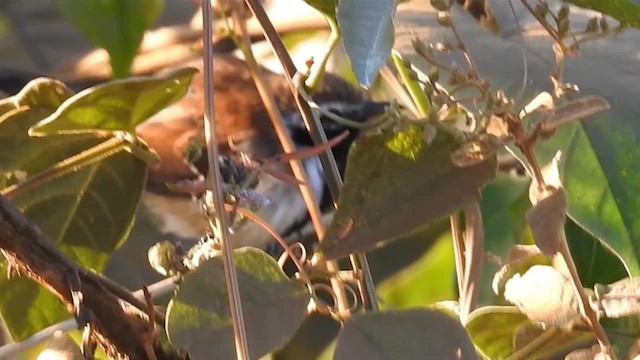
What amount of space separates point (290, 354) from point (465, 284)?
0.27m

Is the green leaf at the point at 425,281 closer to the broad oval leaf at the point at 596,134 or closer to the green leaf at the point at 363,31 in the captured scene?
the broad oval leaf at the point at 596,134

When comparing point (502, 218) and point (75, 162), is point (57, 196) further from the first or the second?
point (502, 218)

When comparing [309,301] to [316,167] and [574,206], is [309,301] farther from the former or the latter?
[316,167]

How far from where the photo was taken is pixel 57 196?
1.45 ft

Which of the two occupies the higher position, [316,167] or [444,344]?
[444,344]

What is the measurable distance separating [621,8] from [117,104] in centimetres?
22

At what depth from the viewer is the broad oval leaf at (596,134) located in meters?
0.43

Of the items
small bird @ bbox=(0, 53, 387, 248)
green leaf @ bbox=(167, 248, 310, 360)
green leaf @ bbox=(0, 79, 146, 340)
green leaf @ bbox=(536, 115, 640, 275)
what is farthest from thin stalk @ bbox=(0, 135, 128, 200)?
small bird @ bbox=(0, 53, 387, 248)

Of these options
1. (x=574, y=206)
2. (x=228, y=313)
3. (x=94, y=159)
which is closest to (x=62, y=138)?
(x=94, y=159)

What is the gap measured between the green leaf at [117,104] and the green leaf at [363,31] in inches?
5.0

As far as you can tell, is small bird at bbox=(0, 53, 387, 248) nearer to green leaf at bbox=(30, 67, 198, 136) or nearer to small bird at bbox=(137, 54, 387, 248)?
small bird at bbox=(137, 54, 387, 248)

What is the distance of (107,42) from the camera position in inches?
22.1

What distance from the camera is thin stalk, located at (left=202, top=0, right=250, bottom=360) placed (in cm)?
31

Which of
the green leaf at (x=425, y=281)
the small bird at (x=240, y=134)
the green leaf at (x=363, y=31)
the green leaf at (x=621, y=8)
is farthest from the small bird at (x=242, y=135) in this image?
the green leaf at (x=363, y=31)
